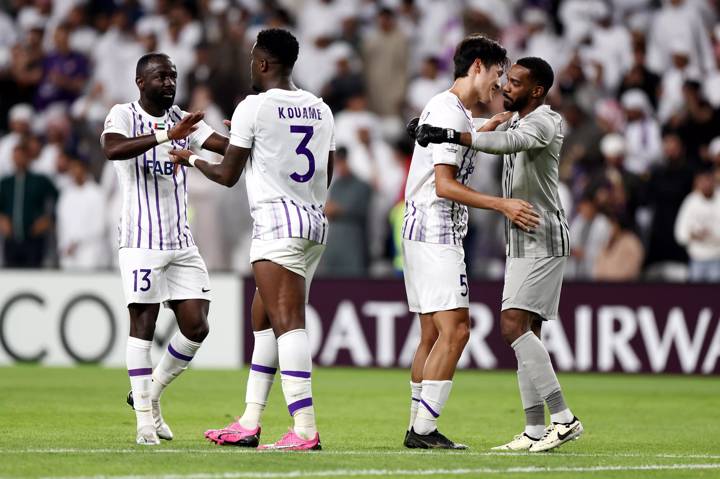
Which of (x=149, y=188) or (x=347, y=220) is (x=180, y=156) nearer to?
(x=149, y=188)

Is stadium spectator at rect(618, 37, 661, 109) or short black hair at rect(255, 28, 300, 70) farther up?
stadium spectator at rect(618, 37, 661, 109)

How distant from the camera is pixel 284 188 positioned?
26.4 ft

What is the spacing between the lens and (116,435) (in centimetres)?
905

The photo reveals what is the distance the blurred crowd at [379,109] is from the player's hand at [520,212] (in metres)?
8.48

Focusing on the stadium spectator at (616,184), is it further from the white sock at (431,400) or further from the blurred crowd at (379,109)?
the white sock at (431,400)

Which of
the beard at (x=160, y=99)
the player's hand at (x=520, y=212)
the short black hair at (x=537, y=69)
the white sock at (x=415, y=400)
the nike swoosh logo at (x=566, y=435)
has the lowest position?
the nike swoosh logo at (x=566, y=435)

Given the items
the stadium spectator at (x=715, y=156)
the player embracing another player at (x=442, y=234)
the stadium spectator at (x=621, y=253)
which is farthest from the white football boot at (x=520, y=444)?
the stadium spectator at (x=715, y=156)

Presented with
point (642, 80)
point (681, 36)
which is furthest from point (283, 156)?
point (681, 36)

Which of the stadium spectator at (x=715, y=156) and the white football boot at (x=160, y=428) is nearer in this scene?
the white football boot at (x=160, y=428)

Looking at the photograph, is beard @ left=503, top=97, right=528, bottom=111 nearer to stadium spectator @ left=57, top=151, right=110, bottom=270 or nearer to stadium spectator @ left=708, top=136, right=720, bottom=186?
stadium spectator @ left=708, top=136, right=720, bottom=186

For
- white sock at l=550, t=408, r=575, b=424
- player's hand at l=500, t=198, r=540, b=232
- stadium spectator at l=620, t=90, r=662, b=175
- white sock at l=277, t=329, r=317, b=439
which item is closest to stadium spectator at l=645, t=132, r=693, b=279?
stadium spectator at l=620, t=90, r=662, b=175

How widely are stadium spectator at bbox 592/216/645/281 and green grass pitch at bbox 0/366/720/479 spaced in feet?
4.39

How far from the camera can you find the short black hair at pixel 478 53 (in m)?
8.32

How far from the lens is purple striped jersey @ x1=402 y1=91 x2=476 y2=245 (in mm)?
8164
